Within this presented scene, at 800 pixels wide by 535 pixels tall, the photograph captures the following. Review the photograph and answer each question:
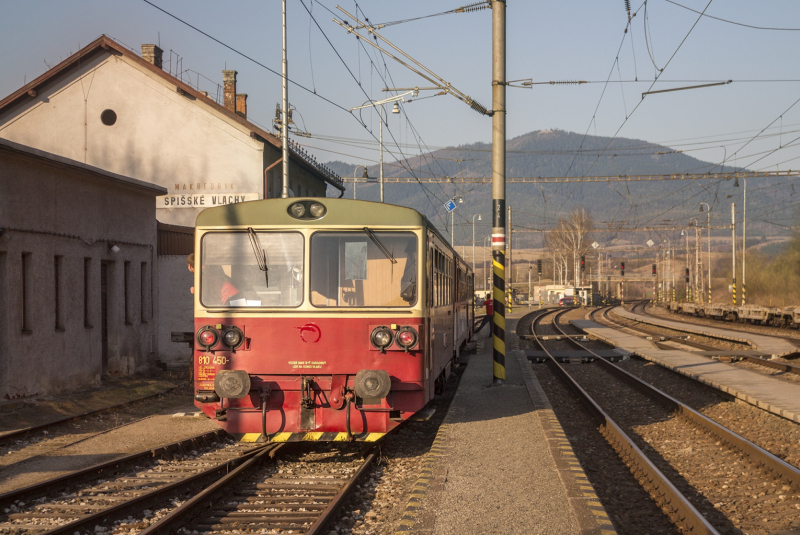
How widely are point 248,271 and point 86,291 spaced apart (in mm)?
8764

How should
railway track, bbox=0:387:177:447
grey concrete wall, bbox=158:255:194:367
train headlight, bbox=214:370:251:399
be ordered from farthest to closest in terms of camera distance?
grey concrete wall, bbox=158:255:194:367
railway track, bbox=0:387:177:447
train headlight, bbox=214:370:251:399

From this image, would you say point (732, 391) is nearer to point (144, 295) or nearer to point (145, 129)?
point (144, 295)

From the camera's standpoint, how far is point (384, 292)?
332 inches

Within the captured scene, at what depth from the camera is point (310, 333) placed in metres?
8.31

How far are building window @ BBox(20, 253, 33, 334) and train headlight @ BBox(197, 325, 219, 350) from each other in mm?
6578

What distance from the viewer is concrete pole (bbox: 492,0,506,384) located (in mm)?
13642

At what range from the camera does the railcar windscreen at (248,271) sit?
8406 mm

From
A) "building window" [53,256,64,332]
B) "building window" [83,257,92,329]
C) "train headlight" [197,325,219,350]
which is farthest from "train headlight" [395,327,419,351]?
"building window" [83,257,92,329]

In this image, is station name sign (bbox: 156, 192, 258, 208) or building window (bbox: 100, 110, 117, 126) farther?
building window (bbox: 100, 110, 117, 126)

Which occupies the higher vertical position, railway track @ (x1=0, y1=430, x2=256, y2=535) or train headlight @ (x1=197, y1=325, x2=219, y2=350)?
train headlight @ (x1=197, y1=325, x2=219, y2=350)

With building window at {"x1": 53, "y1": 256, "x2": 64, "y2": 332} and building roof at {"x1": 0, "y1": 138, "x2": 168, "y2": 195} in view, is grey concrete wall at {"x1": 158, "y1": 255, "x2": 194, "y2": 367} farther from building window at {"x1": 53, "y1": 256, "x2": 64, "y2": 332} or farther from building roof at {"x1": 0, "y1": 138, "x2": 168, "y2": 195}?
building window at {"x1": 53, "y1": 256, "x2": 64, "y2": 332}

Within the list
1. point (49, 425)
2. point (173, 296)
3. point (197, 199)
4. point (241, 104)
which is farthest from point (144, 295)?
point (241, 104)

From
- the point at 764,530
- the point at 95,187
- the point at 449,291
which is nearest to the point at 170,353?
the point at 95,187

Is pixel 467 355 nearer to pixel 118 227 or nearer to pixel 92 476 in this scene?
pixel 118 227
